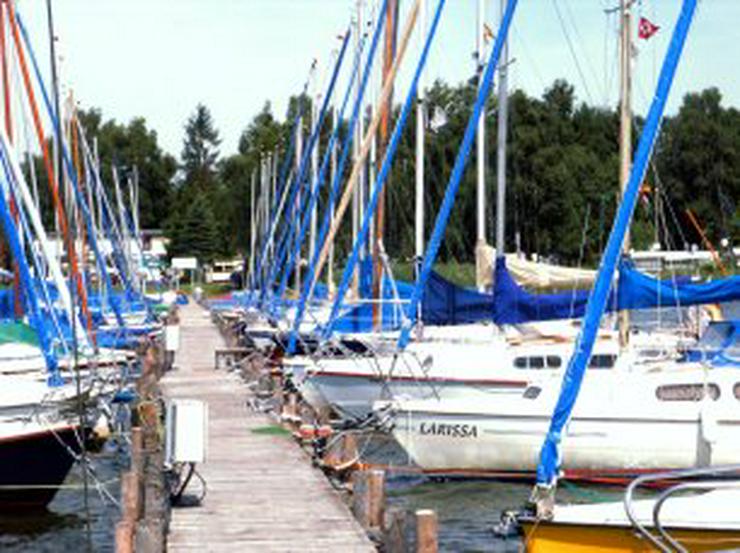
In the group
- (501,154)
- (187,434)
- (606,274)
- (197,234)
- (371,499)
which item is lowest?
(371,499)

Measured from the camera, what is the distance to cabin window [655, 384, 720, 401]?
2281cm

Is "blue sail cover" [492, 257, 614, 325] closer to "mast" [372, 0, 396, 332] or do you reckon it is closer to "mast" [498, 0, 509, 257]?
"mast" [498, 0, 509, 257]

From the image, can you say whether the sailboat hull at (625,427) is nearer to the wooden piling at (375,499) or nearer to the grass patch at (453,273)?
the wooden piling at (375,499)

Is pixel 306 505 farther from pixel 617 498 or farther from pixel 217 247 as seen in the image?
pixel 217 247

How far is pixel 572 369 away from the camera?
16.1m

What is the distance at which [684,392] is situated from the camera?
22.8 meters

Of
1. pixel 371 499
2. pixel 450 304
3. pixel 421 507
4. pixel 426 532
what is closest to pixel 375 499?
pixel 371 499

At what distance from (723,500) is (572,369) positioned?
2.30m

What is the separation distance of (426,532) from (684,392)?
874 cm

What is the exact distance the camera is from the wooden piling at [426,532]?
1512 cm

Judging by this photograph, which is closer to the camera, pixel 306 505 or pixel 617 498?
pixel 306 505

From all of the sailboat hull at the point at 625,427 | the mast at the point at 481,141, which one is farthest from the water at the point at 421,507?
the mast at the point at 481,141

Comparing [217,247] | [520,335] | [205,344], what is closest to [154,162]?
[217,247]

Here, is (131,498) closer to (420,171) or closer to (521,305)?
(521,305)
